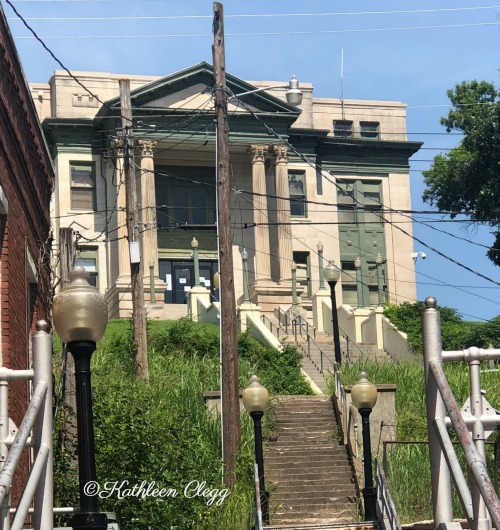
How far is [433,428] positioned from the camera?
8297 millimetres

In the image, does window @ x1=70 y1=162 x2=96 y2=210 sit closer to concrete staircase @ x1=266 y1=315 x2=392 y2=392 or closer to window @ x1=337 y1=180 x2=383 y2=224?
window @ x1=337 y1=180 x2=383 y2=224

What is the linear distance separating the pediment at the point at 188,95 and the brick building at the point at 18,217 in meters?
35.5

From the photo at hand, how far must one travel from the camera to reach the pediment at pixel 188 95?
5407cm

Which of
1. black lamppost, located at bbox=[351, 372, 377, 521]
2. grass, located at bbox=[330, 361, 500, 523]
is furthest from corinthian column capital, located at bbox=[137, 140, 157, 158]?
black lamppost, located at bbox=[351, 372, 377, 521]

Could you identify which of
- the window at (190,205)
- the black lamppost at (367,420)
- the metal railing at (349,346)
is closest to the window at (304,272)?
the window at (190,205)

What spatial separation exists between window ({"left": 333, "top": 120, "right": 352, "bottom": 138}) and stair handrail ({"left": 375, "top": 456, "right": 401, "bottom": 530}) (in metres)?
43.5

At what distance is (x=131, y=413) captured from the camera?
73.8 feet

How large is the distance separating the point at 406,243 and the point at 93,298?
53.0 m

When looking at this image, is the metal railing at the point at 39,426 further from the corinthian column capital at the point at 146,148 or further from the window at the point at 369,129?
the window at the point at 369,129

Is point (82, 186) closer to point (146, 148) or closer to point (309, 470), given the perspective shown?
point (146, 148)

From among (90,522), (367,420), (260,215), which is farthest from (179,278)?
(90,522)

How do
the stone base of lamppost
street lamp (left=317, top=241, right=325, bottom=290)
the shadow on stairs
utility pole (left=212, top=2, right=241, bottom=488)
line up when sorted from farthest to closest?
street lamp (left=317, top=241, right=325, bottom=290) → utility pole (left=212, top=2, right=241, bottom=488) → the shadow on stairs → the stone base of lamppost

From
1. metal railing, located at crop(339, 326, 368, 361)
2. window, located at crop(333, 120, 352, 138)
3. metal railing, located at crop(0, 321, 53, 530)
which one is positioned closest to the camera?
metal railing, located at crop(0, 321, 53, 530)

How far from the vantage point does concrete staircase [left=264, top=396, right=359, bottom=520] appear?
25297mm
